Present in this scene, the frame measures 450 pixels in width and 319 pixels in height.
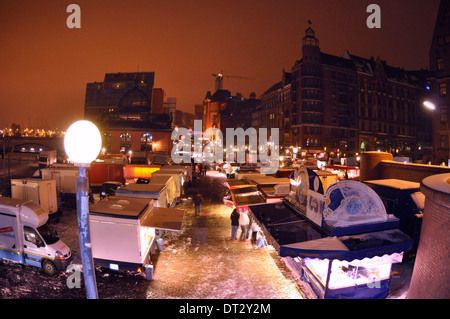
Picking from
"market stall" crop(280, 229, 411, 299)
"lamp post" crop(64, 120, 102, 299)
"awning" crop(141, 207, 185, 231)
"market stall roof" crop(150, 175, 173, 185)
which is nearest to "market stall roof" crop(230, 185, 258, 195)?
"market stall roof" crop(150, 175, 173, 185)

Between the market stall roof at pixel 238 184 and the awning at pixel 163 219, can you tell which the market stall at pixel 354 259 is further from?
the market stall roof at pixel 238 184

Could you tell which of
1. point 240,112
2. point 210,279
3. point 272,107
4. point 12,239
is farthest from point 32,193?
point 240,112

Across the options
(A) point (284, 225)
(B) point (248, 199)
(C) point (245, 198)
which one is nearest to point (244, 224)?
(B) point (248, 199)

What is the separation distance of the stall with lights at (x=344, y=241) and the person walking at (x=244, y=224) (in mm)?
3917

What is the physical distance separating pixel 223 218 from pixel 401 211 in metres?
10.00

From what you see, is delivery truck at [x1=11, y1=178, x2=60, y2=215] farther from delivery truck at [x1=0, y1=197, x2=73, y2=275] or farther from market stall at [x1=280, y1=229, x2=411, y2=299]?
market stall at [x1=280, y1=229, x2=411, y2=299]

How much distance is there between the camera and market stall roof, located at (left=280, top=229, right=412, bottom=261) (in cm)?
708

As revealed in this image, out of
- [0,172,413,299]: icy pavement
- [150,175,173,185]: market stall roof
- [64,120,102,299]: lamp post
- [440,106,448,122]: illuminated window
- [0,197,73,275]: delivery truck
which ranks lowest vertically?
[0,172,413,299]: icy pavement

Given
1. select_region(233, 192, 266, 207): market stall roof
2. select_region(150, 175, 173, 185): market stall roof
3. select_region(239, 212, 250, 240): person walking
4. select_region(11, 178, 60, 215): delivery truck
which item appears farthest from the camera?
select_region(150, 175, 173, 185): market stall roof

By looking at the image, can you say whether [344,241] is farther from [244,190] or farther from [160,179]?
[160,179]

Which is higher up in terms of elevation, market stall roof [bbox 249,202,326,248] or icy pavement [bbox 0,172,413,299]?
market stall roof [bbox 249,202,326,248]

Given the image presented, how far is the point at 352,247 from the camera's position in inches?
285

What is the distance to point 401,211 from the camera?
1160 cm
